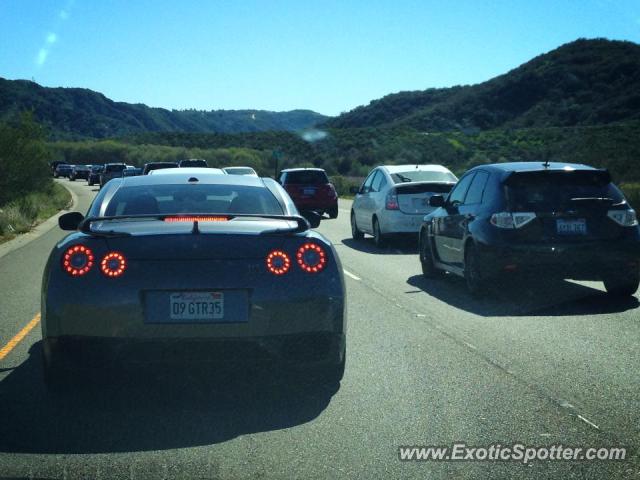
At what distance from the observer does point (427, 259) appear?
43.0 ft

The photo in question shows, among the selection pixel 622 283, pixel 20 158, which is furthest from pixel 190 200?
pixel 20 158

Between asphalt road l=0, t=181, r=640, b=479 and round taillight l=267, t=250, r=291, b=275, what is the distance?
317 millimetres

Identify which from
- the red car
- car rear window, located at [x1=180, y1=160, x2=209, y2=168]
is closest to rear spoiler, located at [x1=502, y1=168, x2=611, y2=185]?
the red car

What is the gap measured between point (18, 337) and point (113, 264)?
3.26 meters

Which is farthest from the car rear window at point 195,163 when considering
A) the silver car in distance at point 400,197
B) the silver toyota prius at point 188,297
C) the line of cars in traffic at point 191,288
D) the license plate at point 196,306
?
the license plate at point 196,306

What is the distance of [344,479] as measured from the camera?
4438mm

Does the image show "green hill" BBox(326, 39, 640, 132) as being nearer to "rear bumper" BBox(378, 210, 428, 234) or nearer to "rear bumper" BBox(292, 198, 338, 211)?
"rear bumper" BBox(292, 198, 338, 211)

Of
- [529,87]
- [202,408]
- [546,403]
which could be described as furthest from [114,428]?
[529,87]

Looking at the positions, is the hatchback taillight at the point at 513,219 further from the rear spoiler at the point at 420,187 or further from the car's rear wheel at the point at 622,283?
the rear spoiler at the point at 420,187

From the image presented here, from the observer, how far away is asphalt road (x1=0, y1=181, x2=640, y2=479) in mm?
4680

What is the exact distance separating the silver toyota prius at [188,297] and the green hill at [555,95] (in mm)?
79132

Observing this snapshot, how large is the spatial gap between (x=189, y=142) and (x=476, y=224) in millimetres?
140918

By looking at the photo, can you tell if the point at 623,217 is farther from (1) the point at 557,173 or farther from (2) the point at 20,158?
(2) the point at 20,158

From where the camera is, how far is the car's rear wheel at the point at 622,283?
409 inches
